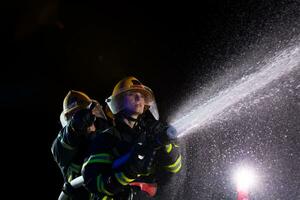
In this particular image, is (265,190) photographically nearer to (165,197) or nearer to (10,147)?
(165,197)

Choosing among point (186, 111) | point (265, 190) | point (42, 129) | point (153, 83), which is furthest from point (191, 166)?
point (42, 129)

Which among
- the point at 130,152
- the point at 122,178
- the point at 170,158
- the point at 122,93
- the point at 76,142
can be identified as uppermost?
the point at 122,93

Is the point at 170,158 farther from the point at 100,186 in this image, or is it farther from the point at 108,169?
the point at 100,186

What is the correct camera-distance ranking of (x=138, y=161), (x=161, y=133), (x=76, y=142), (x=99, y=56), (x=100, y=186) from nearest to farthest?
(x=161, y=133)
(x=138, y=161)
(x=100, y=186)
(x=76, y=142)
(x=99, y=56)

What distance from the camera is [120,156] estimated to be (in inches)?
141

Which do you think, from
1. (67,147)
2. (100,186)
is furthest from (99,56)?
(100,186)

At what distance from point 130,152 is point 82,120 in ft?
3.07

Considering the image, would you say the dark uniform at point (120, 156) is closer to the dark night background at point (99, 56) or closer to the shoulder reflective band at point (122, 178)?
the shoulder reflective band at point (122, 178)

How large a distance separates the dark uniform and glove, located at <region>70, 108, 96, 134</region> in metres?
0.31

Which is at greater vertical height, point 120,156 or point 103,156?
point 103,156

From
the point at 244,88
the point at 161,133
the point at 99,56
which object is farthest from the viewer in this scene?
the point at 99,56

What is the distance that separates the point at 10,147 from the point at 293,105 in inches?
216

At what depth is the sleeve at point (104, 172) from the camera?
3.36 metres

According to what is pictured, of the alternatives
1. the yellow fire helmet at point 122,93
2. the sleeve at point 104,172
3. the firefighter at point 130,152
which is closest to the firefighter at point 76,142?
the yellow fire helmet at point 122,93
